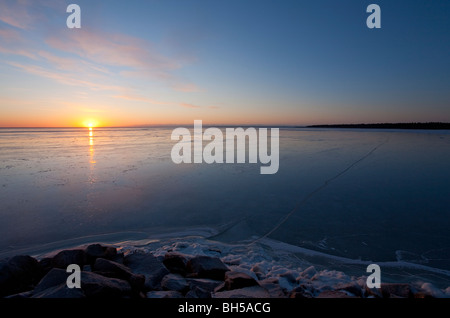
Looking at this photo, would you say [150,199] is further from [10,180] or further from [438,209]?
[438,209]

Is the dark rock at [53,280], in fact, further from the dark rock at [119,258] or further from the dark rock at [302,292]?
the dark rock at [302,292]

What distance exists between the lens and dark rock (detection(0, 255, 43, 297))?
112 inches

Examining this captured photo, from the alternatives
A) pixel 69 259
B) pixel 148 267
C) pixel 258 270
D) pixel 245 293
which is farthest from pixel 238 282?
pixel 69 259

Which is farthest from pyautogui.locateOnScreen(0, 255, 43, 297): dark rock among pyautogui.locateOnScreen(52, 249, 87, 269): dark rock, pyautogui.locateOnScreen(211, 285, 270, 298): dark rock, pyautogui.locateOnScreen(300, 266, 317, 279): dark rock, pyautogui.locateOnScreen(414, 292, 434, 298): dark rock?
pyautogui.locateOnScreen(414, 292, 434, 298): dark rock

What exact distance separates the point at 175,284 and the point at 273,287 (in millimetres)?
1308

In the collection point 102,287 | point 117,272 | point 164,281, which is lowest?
point 164,281

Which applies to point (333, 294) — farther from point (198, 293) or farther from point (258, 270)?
point (198, 293)

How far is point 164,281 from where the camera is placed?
9.97ft

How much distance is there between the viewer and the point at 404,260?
3.71 m

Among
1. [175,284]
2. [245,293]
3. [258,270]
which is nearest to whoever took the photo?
[245,293]

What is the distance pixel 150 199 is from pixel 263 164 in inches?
276

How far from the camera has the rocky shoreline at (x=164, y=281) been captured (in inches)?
105

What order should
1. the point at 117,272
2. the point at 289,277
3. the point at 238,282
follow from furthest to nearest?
the point at 289,277 < the point at 117,272 < the point at 238,282
